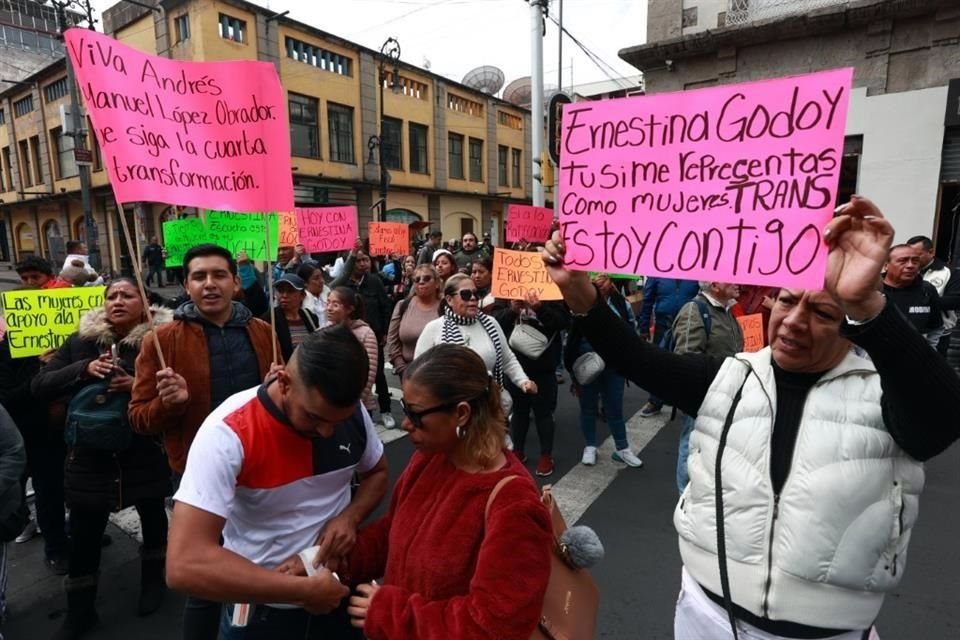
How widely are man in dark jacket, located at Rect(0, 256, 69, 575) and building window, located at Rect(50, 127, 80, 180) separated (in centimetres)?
3109

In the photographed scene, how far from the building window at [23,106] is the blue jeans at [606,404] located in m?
36.8

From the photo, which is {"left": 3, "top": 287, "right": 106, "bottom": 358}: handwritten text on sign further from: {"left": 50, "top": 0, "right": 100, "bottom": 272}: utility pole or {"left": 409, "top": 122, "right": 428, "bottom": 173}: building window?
{"left": 409, "top": 122, "right": 428, "bottom": 173}: building window

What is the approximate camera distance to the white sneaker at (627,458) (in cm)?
492

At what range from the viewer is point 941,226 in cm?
1012

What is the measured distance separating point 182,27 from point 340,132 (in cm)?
707

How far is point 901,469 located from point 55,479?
4.36 meters

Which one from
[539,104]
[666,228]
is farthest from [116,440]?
[539,104]

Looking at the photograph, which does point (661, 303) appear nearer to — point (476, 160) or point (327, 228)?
point (327, 228)

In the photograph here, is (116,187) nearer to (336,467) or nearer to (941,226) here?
(336,467)

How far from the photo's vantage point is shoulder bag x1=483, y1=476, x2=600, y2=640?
138 cm

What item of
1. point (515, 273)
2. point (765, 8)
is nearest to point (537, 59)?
point (765, 8)

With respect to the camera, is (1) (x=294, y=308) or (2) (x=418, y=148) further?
(2) (x=418, y=148)

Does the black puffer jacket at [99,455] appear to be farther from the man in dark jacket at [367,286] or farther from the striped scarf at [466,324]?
the man in dark jacket at [367,286]

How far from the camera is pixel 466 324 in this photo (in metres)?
4.30
